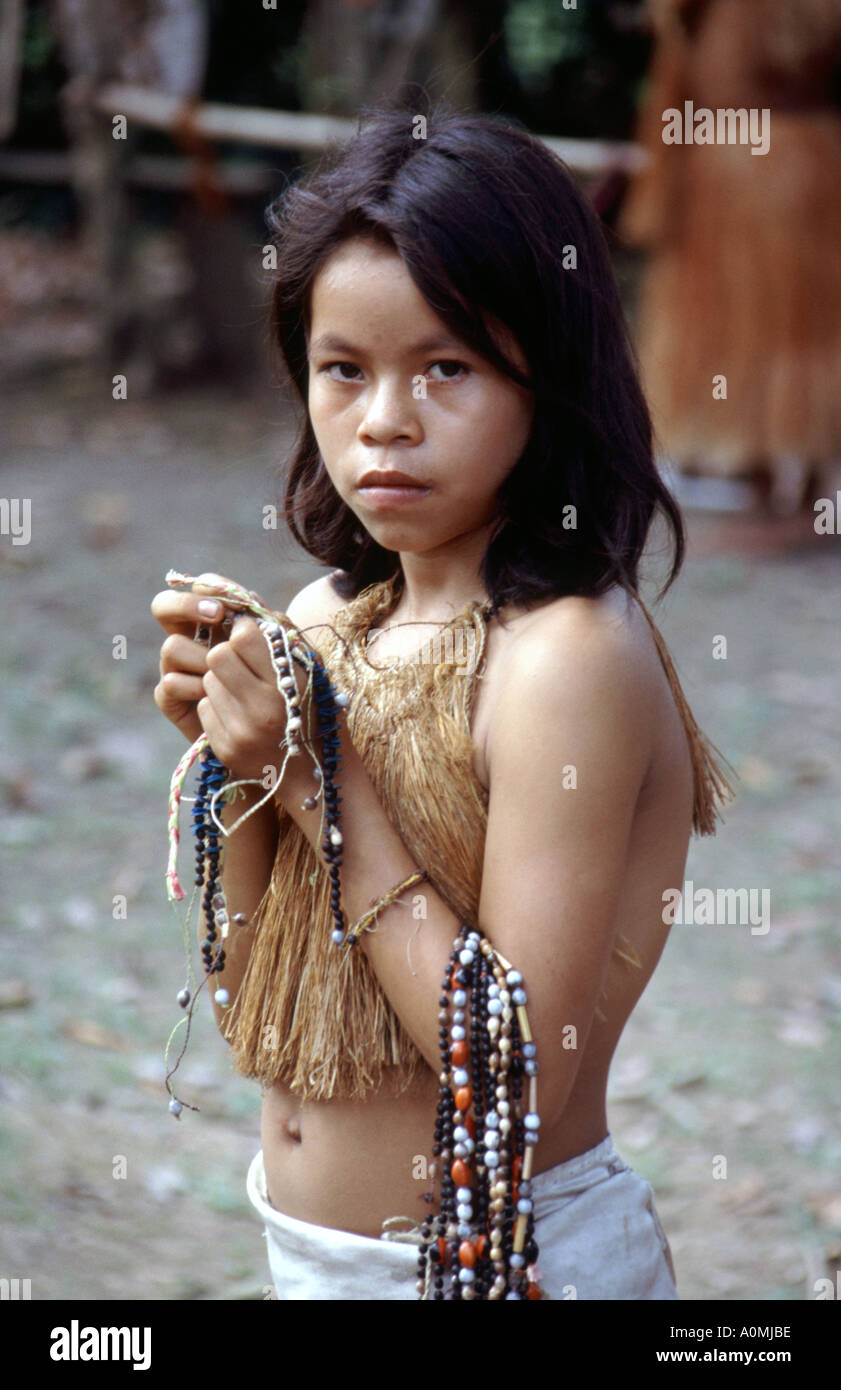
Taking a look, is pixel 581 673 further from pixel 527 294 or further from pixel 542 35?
pixel 542 35

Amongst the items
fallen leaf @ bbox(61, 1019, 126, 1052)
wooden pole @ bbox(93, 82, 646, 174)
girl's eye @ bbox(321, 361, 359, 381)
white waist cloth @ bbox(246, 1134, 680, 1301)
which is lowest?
white waist cloth @ bbox(246, 1134, 680, 1301)

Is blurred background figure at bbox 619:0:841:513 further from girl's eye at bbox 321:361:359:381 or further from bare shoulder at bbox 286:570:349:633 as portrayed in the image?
girl's eye at bbox 321:361:359:381

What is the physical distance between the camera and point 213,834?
1.57 meters

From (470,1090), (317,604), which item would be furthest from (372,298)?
(470,1090)

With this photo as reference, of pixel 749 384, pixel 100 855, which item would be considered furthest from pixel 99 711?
pixel 749 384

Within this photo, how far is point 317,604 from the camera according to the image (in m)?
1.85

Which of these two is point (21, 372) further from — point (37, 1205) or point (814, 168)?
point (37, 1205)

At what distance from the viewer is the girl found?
1429 mm

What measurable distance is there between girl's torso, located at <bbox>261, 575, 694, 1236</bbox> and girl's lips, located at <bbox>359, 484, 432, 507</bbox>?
0.16 meters

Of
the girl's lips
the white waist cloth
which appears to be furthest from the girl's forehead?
the white waist cloth

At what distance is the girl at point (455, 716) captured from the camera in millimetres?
1429

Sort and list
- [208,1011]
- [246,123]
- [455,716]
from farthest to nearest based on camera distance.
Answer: [246,123] < [208,1011] < [455,716]

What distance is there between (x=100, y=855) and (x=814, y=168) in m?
3.83

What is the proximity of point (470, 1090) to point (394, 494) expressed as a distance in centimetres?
58
